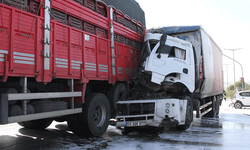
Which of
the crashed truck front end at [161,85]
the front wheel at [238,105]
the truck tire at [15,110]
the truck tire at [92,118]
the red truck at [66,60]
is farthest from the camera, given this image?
the front wheel at [238,105]

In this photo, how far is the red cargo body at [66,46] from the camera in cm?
377

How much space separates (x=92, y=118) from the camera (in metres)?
5.70

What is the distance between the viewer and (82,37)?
5.54 metres

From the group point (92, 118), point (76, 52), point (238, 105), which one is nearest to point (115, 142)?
point (92, 118)

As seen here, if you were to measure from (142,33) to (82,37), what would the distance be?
3.74 metres

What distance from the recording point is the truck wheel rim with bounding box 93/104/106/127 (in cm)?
603

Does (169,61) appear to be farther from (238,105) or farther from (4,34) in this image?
(238,105)

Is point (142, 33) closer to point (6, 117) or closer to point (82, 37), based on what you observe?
point (82, 37)

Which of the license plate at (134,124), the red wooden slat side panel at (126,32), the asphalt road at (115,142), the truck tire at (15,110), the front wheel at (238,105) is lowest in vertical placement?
the front wheel at (238,105)

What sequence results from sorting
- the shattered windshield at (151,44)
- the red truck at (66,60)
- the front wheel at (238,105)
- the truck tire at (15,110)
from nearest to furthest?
the truck tire at (15,110) → the red truck at (66,60) → the shattered windshield at (151,44) → the front wheel at (238,105)

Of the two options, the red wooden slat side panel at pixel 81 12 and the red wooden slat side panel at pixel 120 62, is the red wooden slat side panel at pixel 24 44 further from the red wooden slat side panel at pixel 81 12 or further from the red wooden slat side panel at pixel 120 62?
the red wooden slat side panel at pixel 120 62

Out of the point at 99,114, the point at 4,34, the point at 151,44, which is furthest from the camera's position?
the point at 151,44

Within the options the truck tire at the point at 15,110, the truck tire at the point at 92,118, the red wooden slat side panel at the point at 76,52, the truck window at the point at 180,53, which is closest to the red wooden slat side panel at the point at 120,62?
the truck tire at the point at 92,118

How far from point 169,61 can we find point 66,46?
344 centimetres
